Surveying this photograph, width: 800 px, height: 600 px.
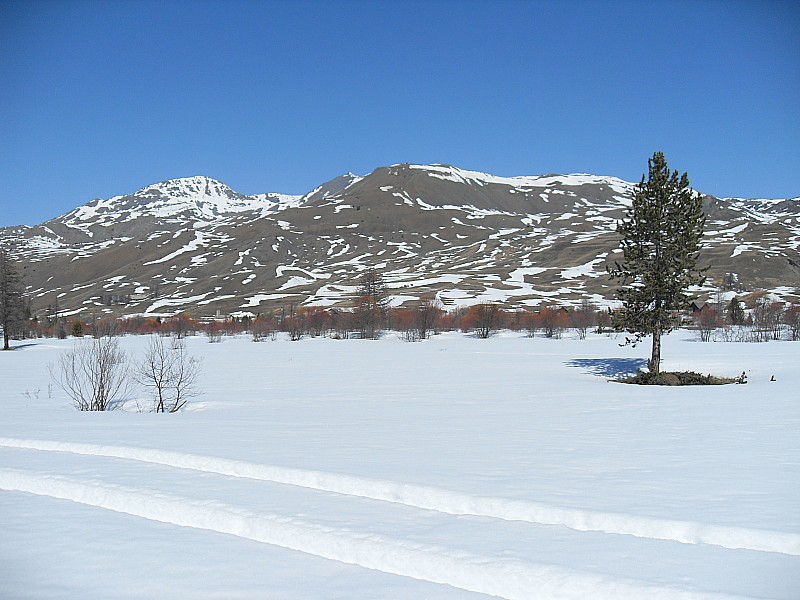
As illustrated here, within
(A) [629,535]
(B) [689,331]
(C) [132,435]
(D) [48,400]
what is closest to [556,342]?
(B) [689,331]

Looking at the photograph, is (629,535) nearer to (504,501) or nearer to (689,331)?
(504,501)

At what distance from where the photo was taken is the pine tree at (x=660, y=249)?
30141 millimetres

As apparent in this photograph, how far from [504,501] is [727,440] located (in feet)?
24.5

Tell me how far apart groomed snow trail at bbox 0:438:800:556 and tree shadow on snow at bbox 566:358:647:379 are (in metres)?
26.5

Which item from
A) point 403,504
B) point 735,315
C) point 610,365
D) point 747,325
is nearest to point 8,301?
point 610,365

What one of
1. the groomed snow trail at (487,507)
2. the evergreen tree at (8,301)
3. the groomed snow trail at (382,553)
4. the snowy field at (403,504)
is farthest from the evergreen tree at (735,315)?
the evergreen tree at (8,301)

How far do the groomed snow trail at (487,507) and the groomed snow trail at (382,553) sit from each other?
1503 millimetres

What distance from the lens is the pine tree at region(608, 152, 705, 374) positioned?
98.9 feet

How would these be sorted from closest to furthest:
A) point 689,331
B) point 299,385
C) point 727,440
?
1. point 727,440
2. point 299,385
3. point 689,331

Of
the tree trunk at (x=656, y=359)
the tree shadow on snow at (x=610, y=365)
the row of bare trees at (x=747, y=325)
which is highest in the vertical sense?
the row of bare trees at (x=747, y=325)

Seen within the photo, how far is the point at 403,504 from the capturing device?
8.90 metres

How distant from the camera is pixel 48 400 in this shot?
24.4 m

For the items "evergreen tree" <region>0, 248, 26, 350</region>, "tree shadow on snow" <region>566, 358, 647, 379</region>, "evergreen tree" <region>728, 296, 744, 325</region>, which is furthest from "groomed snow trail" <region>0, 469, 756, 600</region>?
"evergreen tree" <region>728, 296, 744, 325</region>

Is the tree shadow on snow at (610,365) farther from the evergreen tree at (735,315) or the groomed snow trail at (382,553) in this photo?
the evergreen tree at (735,315)
